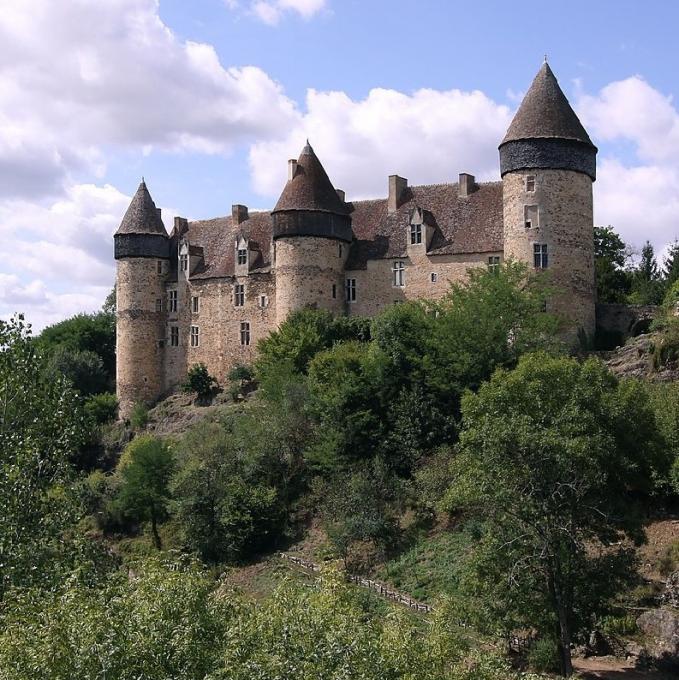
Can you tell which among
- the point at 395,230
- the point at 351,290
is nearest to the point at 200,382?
the point at 351,290

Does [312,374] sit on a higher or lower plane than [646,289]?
lower

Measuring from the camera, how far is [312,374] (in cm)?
5006

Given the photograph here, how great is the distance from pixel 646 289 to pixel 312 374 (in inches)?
852

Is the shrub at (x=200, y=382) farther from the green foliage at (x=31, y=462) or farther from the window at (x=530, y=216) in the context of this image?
the green foliage at (x=31, y=462)

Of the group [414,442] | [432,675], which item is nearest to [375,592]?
[414,442]

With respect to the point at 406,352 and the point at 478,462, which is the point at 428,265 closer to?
the point at 406,352

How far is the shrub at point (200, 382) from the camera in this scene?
61.8m

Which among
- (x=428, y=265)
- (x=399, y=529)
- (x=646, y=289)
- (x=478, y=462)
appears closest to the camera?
(x=478, y=462)

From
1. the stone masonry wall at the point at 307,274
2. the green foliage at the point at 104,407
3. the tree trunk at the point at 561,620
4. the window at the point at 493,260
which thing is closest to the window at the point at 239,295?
the stone masonry wall at the point at 307,274

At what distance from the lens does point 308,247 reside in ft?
191

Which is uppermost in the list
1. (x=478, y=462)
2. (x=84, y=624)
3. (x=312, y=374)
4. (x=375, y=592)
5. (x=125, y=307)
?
(x=125, y=307)

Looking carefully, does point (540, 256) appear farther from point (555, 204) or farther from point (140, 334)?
point (140, 334)

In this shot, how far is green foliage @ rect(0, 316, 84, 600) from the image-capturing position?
25922mm

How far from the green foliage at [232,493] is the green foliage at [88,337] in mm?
26475
